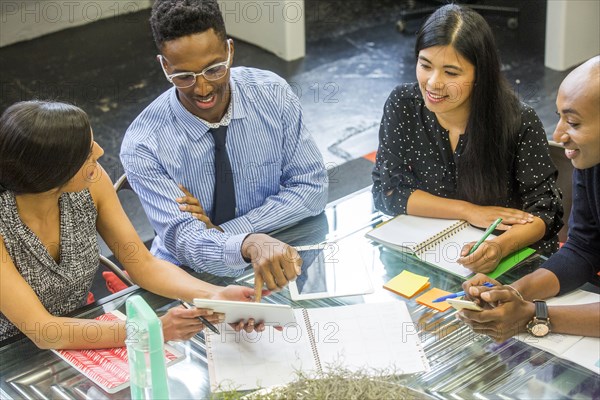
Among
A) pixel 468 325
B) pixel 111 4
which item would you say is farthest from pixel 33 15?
pixel 468 325

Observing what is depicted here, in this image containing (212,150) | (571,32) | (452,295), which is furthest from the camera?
(571,32)

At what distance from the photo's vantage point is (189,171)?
2.82 metres

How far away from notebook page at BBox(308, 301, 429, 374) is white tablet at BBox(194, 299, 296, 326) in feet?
0.39

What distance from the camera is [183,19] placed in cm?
263

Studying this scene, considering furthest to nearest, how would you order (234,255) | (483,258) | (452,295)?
(234,255) < (483,258) < (452,295)

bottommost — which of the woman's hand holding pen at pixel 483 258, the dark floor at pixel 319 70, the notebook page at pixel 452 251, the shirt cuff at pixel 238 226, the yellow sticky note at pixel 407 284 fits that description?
the dark floor at pixel 319 70

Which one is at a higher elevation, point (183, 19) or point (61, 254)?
point (183, 19)

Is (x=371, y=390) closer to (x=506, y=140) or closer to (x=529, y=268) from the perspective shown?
(x=529, y=268)

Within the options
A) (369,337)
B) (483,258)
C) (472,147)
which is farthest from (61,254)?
(472,147)

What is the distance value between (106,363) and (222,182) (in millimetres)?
914

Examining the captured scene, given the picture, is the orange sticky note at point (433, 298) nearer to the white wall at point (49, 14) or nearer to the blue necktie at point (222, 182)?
the blue necktie at point (222, 182)

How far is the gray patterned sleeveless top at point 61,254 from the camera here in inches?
90.4

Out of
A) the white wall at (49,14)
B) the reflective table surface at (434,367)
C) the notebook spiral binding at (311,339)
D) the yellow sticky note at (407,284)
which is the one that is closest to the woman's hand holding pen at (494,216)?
the reflective table surface at (434,367)

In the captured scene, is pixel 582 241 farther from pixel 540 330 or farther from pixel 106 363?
pixel 106 363
